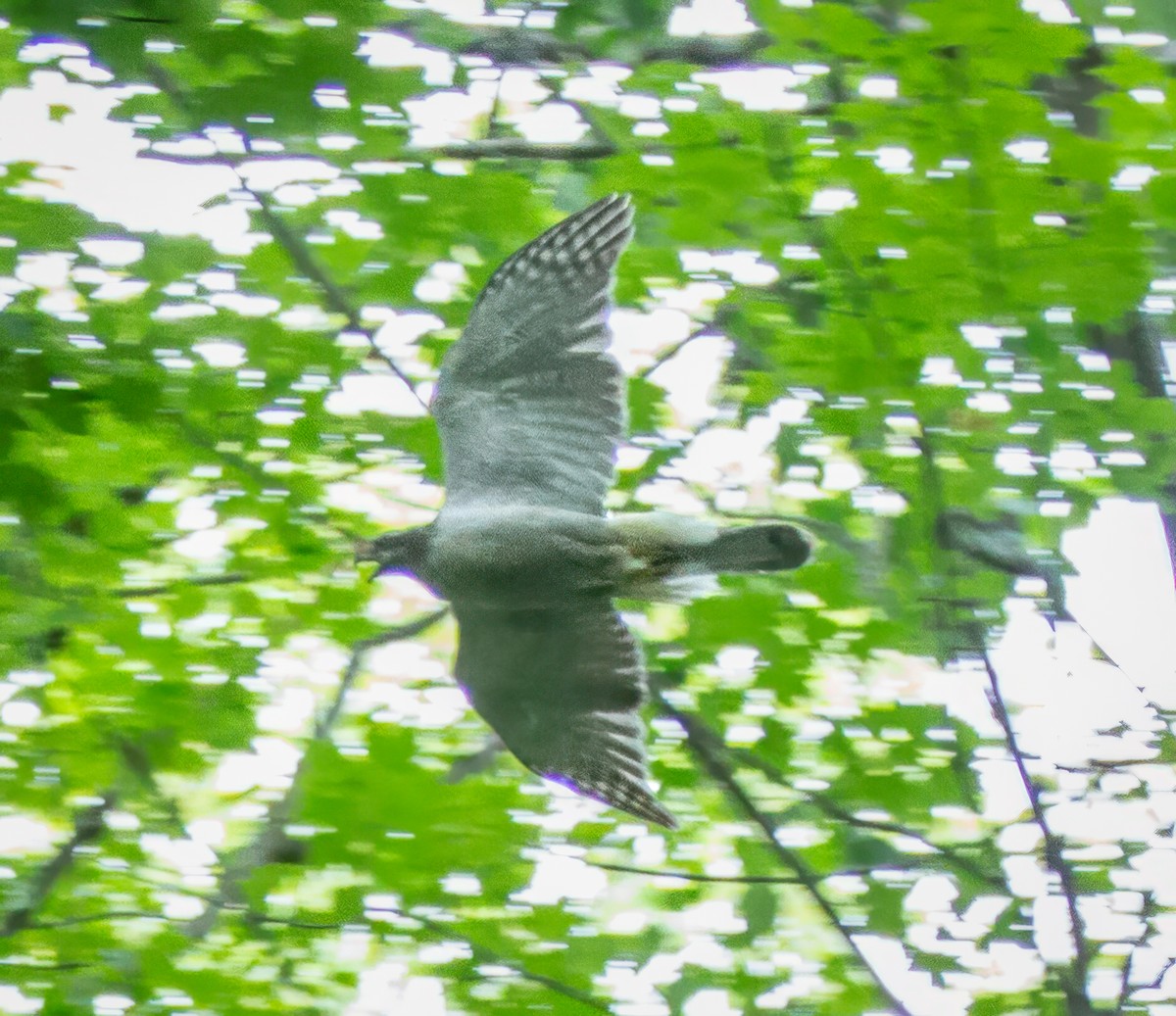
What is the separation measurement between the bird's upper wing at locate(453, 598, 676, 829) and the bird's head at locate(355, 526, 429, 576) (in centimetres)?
12

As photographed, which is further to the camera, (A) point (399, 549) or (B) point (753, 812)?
(B) point (753, 812)

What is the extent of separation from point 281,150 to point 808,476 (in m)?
1.55

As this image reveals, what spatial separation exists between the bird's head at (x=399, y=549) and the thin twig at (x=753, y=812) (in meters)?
1.28

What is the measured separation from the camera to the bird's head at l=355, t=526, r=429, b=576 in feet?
7.99

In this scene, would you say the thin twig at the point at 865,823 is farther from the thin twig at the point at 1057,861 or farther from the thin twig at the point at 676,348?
the thin twig at the point at 676,348

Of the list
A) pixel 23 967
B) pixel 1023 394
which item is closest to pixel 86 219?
pixel 23 967

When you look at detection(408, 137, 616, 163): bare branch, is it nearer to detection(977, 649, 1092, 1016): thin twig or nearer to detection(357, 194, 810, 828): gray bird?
detection(357, 194, 810, 828): gray bird

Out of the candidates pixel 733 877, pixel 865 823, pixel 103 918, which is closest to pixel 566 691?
pixel 733 877

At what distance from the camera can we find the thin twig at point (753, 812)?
3490 millimetres

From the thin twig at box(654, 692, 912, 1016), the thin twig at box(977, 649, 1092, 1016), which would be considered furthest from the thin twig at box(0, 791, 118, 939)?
the thin twig at box(977, 649, 1092, 1016)

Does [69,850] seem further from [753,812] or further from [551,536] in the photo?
[551,536]

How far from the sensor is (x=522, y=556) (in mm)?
2428

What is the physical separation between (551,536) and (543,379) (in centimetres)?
37

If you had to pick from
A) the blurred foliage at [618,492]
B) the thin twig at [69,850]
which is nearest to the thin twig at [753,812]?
the blurred foliage at [618,492]
